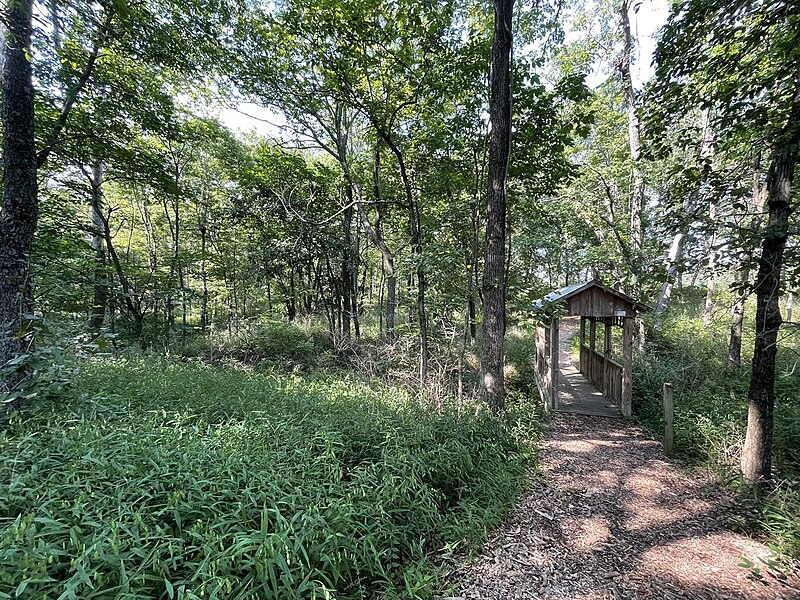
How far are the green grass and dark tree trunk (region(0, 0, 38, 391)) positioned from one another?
130 cm

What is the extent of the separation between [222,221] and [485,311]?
9897mm

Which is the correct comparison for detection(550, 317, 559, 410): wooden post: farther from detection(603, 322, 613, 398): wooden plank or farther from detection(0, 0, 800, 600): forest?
detection(603, 322, 613, 398): wooden plank

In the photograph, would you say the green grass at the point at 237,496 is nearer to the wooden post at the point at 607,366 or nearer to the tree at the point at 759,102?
the tree at the point at 759,102

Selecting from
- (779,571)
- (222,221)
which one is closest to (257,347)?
(222,221)

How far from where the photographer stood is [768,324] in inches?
138

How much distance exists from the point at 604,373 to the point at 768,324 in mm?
5204

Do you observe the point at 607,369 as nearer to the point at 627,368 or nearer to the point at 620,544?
the point at 627,368

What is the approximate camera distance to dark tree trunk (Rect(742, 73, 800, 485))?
3238 mm

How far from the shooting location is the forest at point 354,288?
7.23ft

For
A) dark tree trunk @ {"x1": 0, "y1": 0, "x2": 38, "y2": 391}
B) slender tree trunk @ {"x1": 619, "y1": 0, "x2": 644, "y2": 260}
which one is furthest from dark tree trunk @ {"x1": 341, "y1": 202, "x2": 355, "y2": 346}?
slender tree trunk @ {"x1": 619, "y1": 0, "x2": 644, "y2": 260}

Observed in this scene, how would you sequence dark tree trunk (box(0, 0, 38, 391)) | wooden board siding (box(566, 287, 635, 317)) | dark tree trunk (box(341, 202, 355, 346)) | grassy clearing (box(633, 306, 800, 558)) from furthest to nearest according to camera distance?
dark tree trunk (box(341, 202, 355, 346)) < wooden board siding (box(566, 287, 635, 317)) < dark tree trunk (box(0, 0, 38, 391)) < grassy clearing (box(633, 306, 800, 558))

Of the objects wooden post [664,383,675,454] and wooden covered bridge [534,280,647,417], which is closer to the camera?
wooden post [664,383,675,454]

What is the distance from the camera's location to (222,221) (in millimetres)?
10820

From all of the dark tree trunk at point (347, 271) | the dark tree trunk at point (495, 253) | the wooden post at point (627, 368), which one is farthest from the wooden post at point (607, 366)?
the dark tree trunk at point (347, 271)
